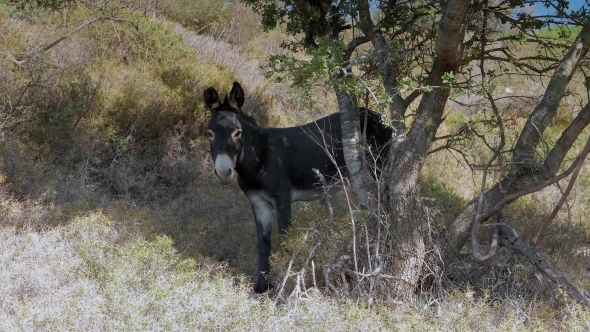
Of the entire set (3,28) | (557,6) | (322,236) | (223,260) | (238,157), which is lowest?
(223,260)

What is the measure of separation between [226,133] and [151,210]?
8.53 ft

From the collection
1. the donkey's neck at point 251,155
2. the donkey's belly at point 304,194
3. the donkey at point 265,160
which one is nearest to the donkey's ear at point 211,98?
the donkey at point 265,160

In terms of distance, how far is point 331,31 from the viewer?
248 inches

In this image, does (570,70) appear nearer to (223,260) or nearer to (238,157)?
(238,157)

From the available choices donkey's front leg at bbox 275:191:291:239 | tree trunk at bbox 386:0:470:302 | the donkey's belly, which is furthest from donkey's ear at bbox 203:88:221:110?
tree trunk at bbox 386:0:470:302

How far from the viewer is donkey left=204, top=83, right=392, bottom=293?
6227 millimetres

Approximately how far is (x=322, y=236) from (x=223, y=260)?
1803 millimetres

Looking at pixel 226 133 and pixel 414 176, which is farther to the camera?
pixel 226 133

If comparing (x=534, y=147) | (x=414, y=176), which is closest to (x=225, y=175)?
(x=414, y=176)

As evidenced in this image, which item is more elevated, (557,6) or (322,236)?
(557,6)

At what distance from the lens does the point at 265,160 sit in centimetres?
683

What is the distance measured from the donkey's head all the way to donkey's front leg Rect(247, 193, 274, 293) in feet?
2.05

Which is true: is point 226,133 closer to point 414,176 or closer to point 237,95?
point 237,95

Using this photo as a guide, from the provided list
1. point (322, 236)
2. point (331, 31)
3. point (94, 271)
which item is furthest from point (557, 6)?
point (94, 271)
